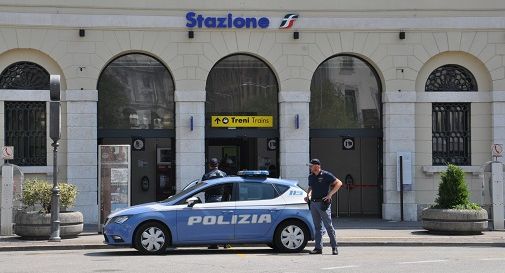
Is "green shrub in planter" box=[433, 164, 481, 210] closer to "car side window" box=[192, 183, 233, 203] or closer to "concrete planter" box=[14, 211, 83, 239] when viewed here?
"car side window" box=[192, 183, 233, 203]

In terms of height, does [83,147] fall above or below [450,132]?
below

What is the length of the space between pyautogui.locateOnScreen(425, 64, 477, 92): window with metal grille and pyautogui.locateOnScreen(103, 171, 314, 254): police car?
1017 centimetres

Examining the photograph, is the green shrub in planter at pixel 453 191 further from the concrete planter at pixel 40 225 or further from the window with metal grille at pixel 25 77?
the window with metal grille at pixel 25 77

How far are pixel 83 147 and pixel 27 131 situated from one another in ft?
5.43

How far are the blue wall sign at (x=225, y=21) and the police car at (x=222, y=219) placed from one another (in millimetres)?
8823

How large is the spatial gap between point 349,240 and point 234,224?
13.3ft

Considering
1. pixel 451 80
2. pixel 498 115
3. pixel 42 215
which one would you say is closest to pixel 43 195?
pixel 42 215

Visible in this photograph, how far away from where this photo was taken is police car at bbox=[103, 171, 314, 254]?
16609 mm

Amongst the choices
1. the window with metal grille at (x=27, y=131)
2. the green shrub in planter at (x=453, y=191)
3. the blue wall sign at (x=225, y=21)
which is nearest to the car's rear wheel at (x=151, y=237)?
the green shrub in planter at (x=453, y=191)

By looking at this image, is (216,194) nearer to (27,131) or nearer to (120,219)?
(120,219)

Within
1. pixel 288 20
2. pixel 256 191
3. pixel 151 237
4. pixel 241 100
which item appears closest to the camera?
pixel 151 237

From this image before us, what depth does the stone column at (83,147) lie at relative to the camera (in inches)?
976

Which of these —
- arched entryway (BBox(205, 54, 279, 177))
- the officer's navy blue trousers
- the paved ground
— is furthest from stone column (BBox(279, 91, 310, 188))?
the officer's navy blue trousers

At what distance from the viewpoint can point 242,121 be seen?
25.9 metres
